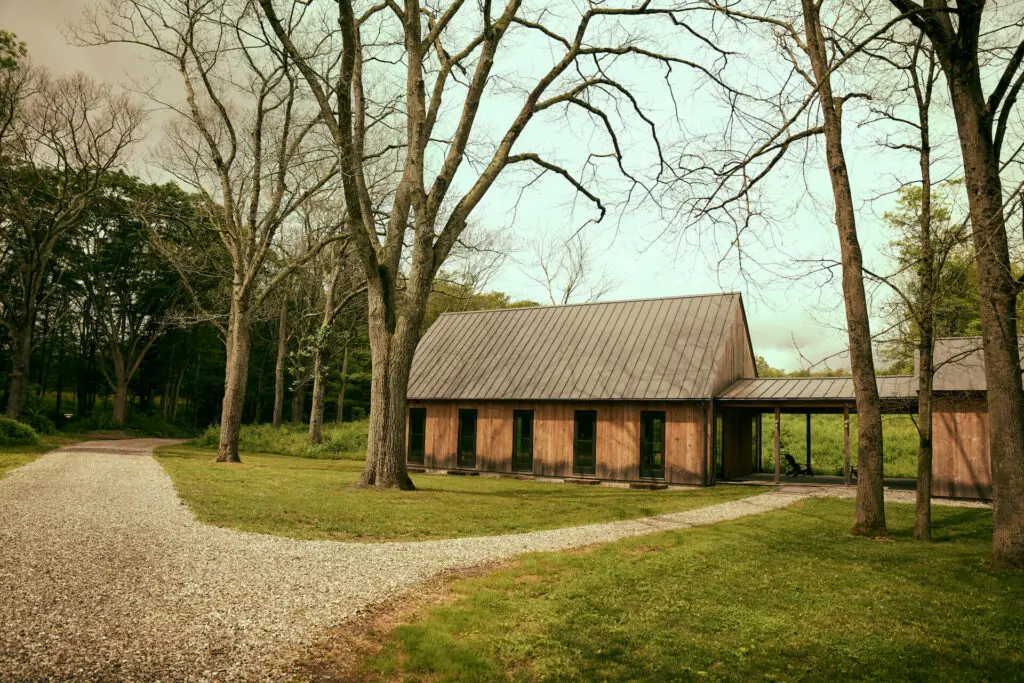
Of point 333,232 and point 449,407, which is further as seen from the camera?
point 449,407

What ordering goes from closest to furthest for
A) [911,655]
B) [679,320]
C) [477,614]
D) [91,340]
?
[911,655] < [477,614] < [679,320] < [91,340]

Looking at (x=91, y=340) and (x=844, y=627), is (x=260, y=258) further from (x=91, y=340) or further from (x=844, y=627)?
(x=91, y=340)

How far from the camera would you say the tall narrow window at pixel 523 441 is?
21516 millimetres

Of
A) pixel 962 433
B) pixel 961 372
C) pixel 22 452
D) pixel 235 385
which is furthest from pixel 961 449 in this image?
pixel 22 452

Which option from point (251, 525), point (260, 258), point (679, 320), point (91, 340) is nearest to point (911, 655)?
point (251, 525)

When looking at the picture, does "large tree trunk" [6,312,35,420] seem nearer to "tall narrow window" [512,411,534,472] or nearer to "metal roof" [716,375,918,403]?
"tall narrow window" [512,411,534,472]

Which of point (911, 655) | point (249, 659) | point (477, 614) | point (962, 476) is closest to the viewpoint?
point (249, 659)

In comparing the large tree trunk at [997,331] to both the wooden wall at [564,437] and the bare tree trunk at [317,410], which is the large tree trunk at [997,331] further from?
the bare tree trunk at [317,410]

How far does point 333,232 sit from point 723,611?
1706 centimetres

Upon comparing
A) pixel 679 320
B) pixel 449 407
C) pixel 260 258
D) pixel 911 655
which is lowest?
pixel 911 655

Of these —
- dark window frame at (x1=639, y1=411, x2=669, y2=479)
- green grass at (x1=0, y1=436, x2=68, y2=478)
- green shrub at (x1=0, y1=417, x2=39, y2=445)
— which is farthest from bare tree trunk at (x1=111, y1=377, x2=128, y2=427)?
dark window frame at (x1=639, y1=411, x2=669, y2=479)

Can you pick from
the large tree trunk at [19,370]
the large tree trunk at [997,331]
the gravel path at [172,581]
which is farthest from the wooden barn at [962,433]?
the large tree trunk at [19,370]

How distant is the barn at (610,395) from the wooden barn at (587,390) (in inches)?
1.5

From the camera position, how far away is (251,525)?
30.8 ft
